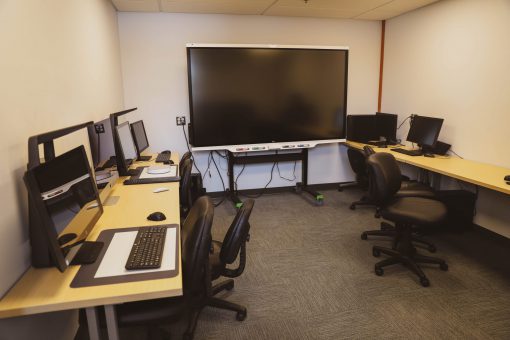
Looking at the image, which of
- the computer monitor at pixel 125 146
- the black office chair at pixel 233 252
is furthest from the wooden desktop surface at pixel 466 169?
the computer monitor at pixel 125 146

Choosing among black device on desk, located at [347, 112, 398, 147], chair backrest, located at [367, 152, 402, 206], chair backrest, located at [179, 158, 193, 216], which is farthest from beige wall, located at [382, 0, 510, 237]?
chair backrest, located at [179, 158, 193, 216]

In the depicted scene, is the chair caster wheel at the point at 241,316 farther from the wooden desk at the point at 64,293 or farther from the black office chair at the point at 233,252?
the wooden desk at the point at 64,293

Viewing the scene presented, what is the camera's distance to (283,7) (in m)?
4.06

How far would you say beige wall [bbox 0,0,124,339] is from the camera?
1.38 meters

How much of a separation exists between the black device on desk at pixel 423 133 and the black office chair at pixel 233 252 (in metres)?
2.57

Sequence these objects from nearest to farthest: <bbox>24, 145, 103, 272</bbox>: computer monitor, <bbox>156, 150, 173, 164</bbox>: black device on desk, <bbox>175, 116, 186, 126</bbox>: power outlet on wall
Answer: <bbox>24, 145, 103, 272</bbox>: computer monitor, <bbox>156, 150, 173, 164</bbox>: black device on desk, <bbox>175, 116, 186, 126</bbox>: power outlet on wall

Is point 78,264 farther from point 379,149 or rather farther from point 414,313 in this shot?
point 379,149

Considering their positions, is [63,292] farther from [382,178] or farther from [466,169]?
[466,169]

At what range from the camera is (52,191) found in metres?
1.30

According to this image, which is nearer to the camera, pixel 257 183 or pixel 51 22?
pixel 51 22

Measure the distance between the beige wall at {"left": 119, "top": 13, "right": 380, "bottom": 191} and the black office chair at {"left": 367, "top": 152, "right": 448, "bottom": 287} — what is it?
7.15 feet

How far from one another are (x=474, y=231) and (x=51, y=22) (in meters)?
4.13

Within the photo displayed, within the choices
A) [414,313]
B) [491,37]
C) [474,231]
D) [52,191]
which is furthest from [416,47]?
[52,191]

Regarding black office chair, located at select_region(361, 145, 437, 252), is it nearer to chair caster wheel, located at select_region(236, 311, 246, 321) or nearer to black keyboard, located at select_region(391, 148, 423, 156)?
black keyboard, located at select_region(391, 148, 423, 156)
